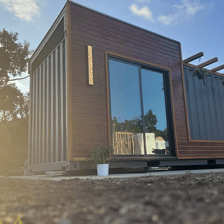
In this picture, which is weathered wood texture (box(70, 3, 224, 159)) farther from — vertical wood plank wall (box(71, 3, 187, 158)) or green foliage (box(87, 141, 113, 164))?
green foliage (box(87, 141, 113, 164))

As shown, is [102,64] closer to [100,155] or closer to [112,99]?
[112,99]

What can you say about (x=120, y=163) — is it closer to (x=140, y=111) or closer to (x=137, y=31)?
(x=140, y=111)

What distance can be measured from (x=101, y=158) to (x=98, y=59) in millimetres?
2124

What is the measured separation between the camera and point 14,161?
10.3 m

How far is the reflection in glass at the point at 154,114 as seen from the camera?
5.64 meters

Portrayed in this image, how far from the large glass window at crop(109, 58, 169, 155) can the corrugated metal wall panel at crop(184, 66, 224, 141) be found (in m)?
1.32

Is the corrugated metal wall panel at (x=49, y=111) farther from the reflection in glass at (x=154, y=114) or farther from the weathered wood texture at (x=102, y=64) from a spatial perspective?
the reflection in glass at (x=154, y=114)

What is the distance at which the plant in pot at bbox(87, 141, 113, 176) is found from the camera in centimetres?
422


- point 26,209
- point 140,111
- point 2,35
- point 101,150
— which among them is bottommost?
point 26,209

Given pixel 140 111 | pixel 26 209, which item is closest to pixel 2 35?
pixel 140 111

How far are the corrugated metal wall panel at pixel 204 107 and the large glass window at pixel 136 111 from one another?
132 cm

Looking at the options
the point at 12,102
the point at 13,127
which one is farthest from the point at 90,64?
the point at 12,102

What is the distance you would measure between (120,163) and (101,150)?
72cm

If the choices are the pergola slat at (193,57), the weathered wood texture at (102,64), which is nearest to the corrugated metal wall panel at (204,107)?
the pergola slat at (193,57)
